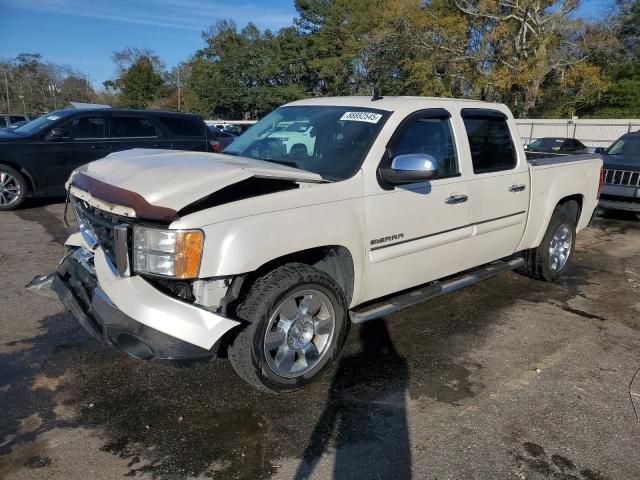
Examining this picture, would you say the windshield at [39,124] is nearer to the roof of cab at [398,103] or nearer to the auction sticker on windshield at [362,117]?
the roof of cab at [398,103]

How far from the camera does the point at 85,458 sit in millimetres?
2686

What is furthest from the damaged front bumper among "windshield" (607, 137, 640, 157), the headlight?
"windshield" (607, 137, 640, 157)

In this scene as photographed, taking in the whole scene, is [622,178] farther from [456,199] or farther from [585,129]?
[585,129]

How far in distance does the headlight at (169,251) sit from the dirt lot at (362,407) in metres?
0.94

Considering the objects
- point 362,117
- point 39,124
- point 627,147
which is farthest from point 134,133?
point 627,147

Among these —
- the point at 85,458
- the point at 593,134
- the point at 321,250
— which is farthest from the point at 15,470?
the point at 593,134

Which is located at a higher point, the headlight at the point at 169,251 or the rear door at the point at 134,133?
the rear door at the point at 134,133

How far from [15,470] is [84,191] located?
1.65 meters

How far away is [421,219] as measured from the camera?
3904mm

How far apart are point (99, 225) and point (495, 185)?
327cm

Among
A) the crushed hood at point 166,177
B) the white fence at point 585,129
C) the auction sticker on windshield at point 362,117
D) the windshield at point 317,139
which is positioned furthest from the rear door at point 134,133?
the white fence at point 585,129

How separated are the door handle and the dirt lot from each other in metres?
1.13

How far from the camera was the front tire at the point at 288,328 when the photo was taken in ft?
9.97

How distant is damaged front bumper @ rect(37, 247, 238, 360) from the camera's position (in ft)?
8.98
